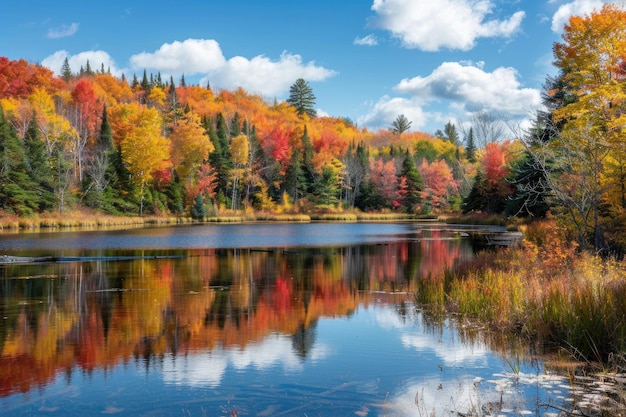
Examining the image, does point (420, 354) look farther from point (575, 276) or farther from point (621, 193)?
point (621, 193)

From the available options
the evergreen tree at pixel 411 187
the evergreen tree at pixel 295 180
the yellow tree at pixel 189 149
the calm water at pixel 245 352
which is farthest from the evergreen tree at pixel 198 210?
the calm water at pixel 245 352

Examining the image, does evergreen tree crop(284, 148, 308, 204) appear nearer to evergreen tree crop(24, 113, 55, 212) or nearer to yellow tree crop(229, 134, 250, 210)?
yellow tree crop(229, 134, 250, 210)

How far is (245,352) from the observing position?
11.1 m

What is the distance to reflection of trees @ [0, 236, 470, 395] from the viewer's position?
11.2 meters

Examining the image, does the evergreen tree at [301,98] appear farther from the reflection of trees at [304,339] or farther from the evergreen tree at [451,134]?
the reflection of trees at [304,339]

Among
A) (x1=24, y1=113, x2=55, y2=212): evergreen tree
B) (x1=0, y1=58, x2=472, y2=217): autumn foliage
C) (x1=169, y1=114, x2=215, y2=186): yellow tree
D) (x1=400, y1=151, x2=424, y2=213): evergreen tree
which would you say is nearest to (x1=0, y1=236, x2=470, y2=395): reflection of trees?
(x1=24, y1=113, x2=55, y2=212): evergreen tree

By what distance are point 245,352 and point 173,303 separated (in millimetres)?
5991

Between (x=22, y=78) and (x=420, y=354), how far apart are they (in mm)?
107370

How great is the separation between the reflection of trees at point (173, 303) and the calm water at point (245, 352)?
52 millimetres

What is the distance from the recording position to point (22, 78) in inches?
4011

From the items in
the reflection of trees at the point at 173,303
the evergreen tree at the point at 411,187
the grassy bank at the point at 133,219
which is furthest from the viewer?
the evergreen tree at the point at 411,187

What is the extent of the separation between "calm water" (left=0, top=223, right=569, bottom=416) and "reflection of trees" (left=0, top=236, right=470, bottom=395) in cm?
5

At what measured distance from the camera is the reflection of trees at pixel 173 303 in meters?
11.2

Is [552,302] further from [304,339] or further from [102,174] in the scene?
[102,174]
